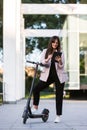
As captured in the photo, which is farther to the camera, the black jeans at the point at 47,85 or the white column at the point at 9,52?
the white column at the point at 9,52

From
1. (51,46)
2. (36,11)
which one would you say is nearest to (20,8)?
(36,11)

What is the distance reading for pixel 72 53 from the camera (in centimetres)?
2008

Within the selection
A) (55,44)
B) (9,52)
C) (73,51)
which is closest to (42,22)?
(73,51)

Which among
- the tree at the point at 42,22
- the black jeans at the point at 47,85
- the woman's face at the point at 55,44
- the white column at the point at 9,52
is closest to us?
the black jeans at the point at 47,85

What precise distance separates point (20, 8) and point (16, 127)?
12008 mm

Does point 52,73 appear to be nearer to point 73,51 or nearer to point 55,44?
point 55,44

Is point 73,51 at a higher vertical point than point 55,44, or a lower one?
lower

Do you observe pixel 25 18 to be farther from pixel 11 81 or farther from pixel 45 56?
pixel 45 56

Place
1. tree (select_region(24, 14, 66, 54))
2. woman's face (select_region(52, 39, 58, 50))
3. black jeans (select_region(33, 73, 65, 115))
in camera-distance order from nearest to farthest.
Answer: black jeans (select_region(33, 73, 65, 115)) < woman's face (select_region(52, 39, 58, 50)) < tree (select_region(24, 14, 66, 54))

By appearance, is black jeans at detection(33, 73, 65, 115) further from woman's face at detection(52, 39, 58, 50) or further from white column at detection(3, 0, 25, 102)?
white column at detection(3, 0, 25, 102)

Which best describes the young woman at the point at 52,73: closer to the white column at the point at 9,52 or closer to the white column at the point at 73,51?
the white column at the point at 9,52

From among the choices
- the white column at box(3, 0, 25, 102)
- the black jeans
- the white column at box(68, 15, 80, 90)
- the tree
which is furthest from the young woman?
the tree

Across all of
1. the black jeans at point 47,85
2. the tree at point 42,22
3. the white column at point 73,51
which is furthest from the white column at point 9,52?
the black jeans at point 47,85

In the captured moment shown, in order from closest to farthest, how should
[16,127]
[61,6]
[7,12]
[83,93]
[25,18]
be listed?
[16,127]
[7,12]
[61,6]
[25,18]
[83,93]
